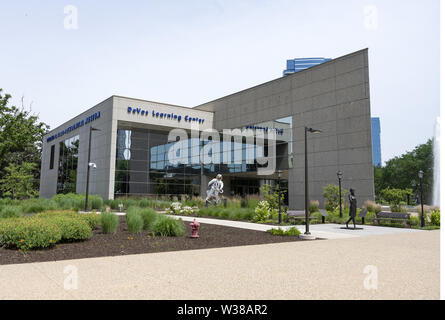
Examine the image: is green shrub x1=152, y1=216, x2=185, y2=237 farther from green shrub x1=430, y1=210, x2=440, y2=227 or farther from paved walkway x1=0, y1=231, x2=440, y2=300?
green shrub x1=430, y1=210, x2=440, y2=227

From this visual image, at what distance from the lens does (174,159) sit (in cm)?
3878

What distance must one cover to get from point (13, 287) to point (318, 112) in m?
28.2

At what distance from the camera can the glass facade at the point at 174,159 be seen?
34.6 meters

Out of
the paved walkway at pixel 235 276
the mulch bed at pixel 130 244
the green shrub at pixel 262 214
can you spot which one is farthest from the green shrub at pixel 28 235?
the green shrub at pixel 262 214

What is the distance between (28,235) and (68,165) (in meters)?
38.4

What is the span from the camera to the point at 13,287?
516cm

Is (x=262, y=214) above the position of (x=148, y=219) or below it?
below

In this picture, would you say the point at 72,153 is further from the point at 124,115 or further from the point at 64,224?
the point at 64,224

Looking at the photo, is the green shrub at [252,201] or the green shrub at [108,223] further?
the green shrub at [252,201]

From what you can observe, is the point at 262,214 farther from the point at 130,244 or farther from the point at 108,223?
the point at 130,244

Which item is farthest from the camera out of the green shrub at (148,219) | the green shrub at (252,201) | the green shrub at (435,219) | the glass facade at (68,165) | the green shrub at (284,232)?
the glass facade at (68,165)

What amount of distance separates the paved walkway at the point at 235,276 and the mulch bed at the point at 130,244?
29.3 inches

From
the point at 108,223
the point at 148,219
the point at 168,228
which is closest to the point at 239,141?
the point at 148,219

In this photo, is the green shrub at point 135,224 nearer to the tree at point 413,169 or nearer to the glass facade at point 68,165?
the glass facade at point 68,165
